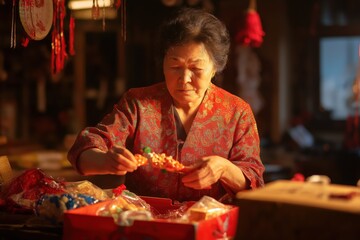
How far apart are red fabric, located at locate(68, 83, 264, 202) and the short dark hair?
162 mm

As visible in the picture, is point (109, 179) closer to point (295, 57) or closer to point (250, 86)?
point (250, 86)

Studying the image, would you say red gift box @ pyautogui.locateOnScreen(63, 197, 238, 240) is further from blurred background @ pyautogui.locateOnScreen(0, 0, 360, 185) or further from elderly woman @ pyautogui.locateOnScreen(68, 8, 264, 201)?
blurred background @ pyautogui.locateOnScreen(0, 0, 360, 185)

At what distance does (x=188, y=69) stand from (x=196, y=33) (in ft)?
0.43

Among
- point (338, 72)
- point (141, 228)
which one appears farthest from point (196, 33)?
point (338, 72)

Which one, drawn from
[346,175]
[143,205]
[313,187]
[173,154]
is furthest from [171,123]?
[346,175]

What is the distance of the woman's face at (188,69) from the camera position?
216 centimetres

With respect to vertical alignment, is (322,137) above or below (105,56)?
below

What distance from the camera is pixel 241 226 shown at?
4.83ft

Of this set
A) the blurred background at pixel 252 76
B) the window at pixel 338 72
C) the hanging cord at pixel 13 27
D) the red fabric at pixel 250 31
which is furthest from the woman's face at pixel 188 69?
the window at pixel 338 72

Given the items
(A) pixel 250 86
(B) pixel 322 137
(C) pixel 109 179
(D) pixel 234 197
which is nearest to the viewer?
(D) pixel 234 197

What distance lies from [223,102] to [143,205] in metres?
0.57

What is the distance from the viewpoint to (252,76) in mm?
6719

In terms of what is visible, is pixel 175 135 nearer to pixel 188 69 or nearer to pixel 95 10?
pixel 188 69

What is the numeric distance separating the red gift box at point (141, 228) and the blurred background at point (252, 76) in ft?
14.8
